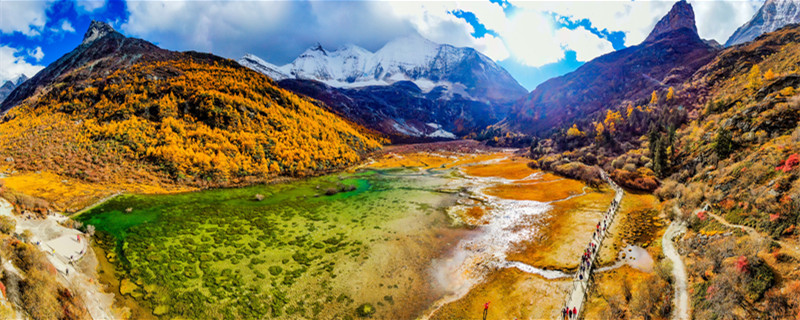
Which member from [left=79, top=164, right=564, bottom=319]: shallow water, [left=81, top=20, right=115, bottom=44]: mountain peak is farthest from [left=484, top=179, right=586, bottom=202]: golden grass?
[left=81, top=20, right=115, bottom=44]: mountain peak

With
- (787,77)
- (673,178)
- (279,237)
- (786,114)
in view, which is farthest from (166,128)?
(787,77)

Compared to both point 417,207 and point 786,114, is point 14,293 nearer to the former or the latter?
point 417,207

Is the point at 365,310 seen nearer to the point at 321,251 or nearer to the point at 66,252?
the point at 321,251

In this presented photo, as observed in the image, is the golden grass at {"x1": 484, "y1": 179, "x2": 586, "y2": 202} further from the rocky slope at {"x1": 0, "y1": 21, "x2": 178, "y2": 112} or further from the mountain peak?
the mountain peak

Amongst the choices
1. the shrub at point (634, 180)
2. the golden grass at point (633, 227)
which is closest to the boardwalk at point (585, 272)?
the golden grass at point (633, 227)

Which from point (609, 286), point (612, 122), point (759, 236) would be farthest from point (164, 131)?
point (612, 122)

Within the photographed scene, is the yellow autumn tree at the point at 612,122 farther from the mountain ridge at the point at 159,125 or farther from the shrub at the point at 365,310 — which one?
the shrub at the point at 365,310
